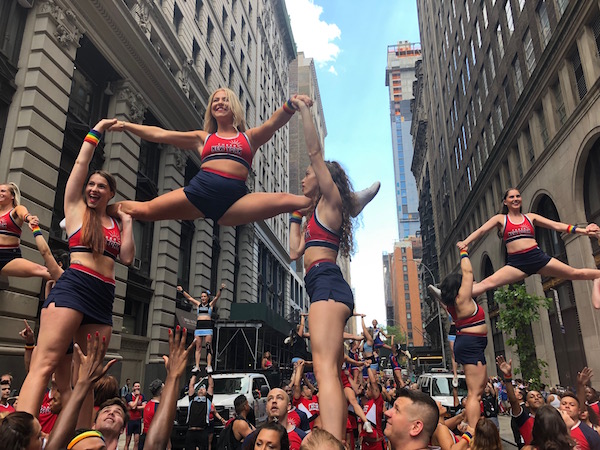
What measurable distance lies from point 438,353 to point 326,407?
177ft

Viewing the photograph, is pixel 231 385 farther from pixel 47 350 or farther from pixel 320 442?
pixel 320 442

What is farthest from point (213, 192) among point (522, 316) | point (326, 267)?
point (522, 316)

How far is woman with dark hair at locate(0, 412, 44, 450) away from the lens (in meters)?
2.39

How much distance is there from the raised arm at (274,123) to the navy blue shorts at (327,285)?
1.32 meters

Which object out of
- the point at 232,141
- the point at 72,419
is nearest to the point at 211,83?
the point at 232,141

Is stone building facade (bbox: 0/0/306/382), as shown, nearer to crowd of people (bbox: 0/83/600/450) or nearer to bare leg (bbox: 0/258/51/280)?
bare leg (bbox: 0/258/51/280)

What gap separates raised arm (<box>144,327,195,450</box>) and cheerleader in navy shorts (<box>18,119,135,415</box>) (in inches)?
40.3

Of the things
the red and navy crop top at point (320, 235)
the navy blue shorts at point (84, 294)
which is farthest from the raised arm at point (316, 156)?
the navy blue shorts at point (84, 294)

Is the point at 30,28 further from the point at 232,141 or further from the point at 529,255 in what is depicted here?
the point at 529,255

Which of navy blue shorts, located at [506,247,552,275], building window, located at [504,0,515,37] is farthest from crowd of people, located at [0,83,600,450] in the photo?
building window, located at [504,0,515,37]

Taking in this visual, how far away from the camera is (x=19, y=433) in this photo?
2441 mm

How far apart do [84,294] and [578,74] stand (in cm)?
2347

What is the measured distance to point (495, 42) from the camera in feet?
104

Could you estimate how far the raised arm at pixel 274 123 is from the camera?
4236 millimetres
